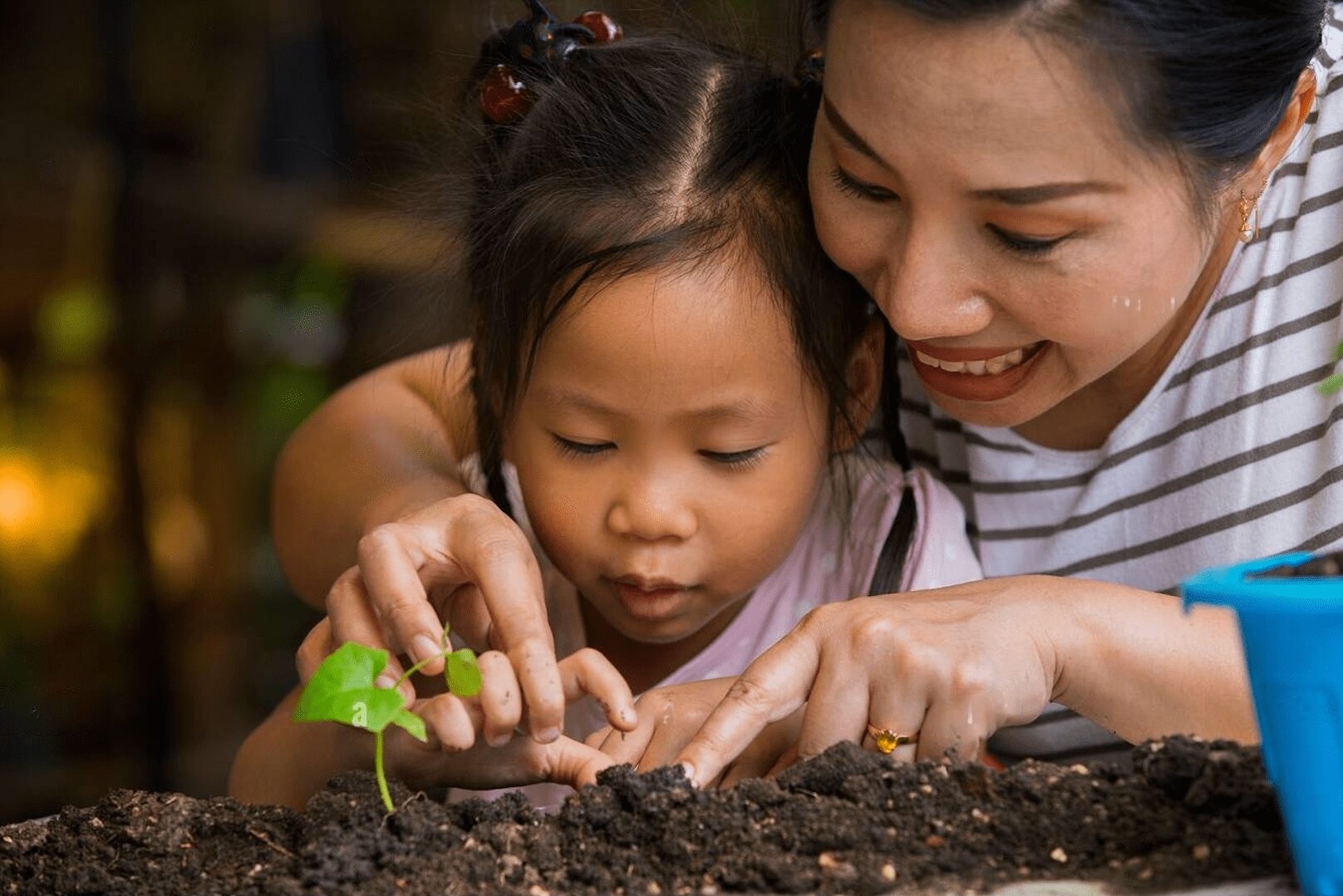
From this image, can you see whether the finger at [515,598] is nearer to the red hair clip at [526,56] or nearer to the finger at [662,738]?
the finger at [662,738]

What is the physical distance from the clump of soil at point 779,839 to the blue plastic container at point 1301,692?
3.0 inches

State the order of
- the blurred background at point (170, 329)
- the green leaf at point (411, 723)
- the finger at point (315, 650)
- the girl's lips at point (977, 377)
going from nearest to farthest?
the green leaf at point (411, 723), the finger at point (315, 650), the girl's lips at point (977, 377), the blurred background at point (170, 329)

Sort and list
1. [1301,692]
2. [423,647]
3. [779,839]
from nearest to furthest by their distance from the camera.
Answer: [1301,692] → [779,839] → [423,647]

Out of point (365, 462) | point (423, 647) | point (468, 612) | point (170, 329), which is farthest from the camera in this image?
point (170, 329)

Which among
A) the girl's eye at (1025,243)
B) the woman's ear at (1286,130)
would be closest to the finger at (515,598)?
the girl's eye at (1025,243)

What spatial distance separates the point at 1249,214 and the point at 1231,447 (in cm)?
28

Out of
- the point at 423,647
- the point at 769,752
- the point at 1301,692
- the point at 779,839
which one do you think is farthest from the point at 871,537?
the point at 1301,692

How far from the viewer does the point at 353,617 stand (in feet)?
4.53

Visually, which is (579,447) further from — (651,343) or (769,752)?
(769,752)

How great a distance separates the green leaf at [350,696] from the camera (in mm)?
1062

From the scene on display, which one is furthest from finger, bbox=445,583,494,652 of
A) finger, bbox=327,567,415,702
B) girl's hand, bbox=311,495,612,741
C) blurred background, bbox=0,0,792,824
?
blurred background, bbox=0,0,792,824

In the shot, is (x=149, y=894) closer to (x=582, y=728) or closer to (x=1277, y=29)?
(x=582, y=728)

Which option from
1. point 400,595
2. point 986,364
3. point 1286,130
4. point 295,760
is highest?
point 1286,130

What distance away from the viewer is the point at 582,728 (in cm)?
187
